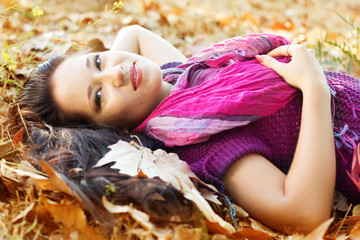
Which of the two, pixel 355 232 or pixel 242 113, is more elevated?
pixel 242 113

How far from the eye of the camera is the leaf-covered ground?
4.26 ft

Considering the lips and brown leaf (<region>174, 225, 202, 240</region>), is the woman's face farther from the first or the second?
brown leaf (<region>174, 225, 202, 240</region>)

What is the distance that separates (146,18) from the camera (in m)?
3.87

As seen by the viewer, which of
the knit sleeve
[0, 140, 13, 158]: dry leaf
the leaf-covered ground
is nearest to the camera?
the leaf-covered ground

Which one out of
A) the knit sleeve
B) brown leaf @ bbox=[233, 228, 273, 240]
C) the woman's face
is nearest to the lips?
the woman's face

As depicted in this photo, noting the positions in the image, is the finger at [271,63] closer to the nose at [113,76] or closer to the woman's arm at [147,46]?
the nose at [113,76]

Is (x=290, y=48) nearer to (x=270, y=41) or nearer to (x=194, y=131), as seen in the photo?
(x=270, y=41)

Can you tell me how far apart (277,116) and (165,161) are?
1.73 feet

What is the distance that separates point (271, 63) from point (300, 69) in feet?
0.54

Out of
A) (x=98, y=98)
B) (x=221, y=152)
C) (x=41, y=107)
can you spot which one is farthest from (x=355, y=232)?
(x=41, y=107)

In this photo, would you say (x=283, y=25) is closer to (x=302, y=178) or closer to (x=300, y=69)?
(x=300, y=69)

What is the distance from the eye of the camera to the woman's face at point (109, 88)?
6.09 ft

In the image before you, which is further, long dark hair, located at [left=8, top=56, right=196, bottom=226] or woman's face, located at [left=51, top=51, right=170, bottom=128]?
woman's face, located at [left=51, top=51, right=170, bottom=128]

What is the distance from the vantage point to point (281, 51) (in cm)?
188
